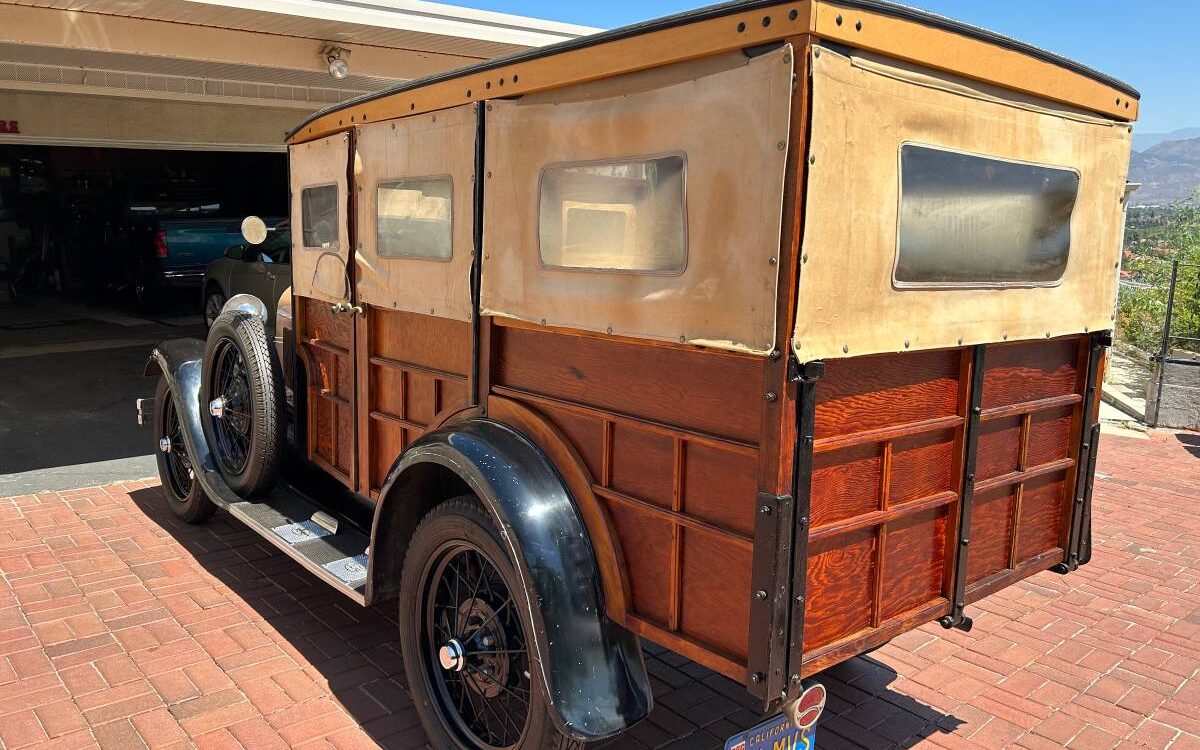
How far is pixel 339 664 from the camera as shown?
3615 millimetres

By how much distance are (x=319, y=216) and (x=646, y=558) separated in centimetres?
242

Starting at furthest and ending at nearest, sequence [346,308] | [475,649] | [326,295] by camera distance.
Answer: [326,295] < [346,308] < [475,649]

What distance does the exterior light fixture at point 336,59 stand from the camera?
7.86m

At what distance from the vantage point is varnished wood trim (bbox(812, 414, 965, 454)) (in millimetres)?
Answer: 2283

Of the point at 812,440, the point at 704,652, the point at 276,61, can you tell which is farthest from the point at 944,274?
the point at 276,61

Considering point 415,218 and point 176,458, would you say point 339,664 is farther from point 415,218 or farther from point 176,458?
point 176,458

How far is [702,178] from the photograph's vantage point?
2.19 m

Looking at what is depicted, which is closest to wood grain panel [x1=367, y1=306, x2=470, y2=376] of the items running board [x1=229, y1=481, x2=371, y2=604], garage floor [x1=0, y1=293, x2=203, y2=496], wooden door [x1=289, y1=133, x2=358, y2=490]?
wooden door [x1=289, y1=133, x2=358, y2=490]

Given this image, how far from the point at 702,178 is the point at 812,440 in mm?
689

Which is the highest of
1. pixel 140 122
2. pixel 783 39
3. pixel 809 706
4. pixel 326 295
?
pixel 140 122

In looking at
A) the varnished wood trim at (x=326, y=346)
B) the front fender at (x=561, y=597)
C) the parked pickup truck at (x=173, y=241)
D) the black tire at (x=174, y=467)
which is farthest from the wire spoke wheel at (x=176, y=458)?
the parked pickup truck at (x=173, y=241)

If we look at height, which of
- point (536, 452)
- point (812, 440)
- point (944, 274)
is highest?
point (944, 274)

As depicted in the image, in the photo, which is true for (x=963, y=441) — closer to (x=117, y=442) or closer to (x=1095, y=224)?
(x=1095, y=224)

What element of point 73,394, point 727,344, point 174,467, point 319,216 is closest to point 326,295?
point 319,216
